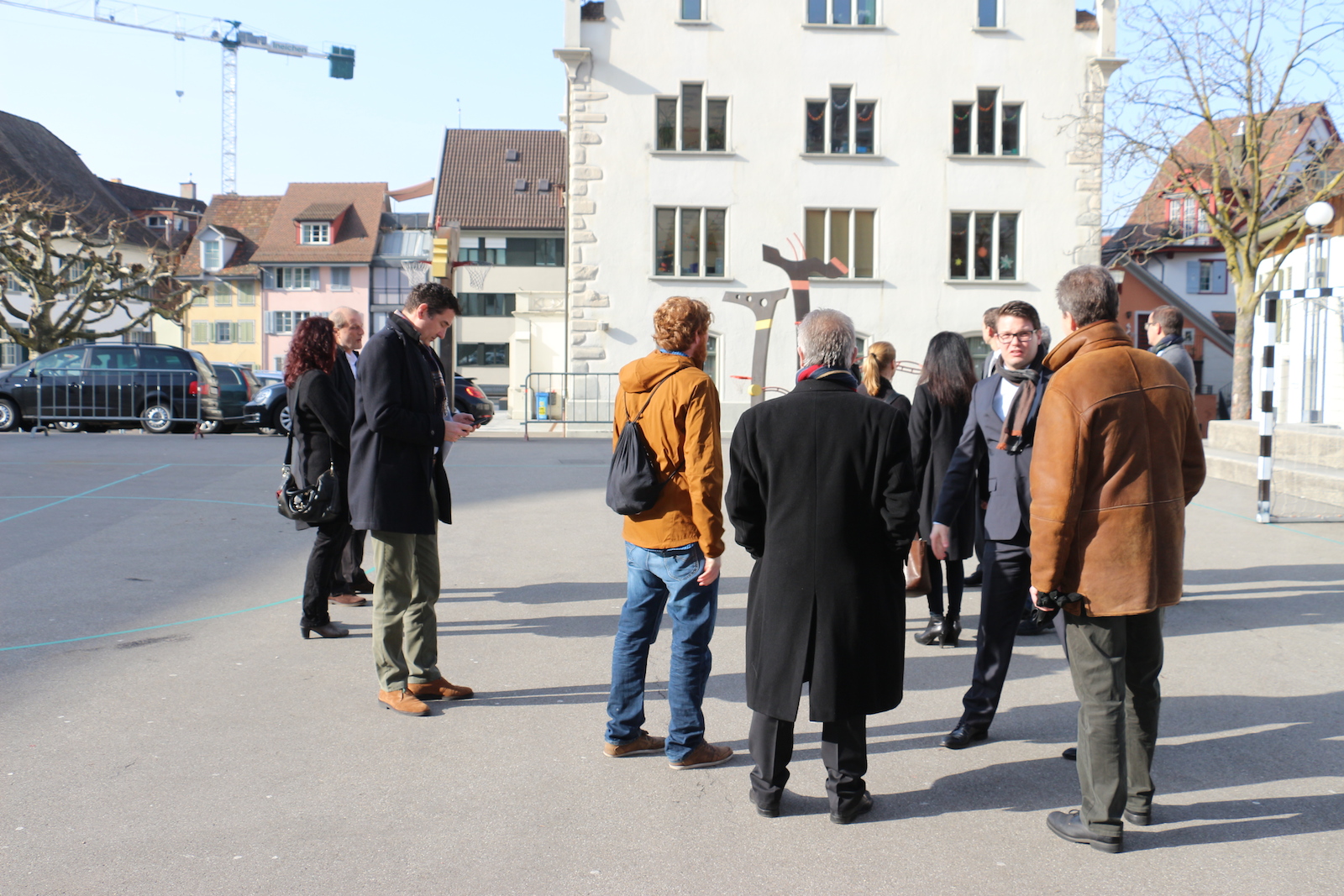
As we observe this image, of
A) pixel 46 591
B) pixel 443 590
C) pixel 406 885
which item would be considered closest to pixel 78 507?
pixel 46 591

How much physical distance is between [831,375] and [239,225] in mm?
65997

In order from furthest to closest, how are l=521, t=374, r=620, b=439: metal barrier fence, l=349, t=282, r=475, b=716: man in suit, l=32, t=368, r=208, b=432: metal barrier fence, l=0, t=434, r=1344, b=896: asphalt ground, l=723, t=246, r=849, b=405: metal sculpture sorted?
l=521, t=374, r=620, b=439: metal barrier fence < l=723, t=246, r=849, b=405: metal sculpture < l=32, t=368, r=208, b=432: metal barrier fence < l=349, t=282, r=475, b=716: man in suit < l=0, t=434, r=1344, b=896: asphalt ground

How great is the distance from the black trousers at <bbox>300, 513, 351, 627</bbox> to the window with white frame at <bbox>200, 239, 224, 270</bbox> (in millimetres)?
59079

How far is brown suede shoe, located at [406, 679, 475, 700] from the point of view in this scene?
511cm

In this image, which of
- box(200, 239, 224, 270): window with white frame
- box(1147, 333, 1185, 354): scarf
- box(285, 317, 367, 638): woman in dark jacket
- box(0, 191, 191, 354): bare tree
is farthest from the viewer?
box(200, 239, 224, 270): window with white frame

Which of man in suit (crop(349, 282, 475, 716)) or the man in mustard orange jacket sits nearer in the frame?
the man in mustard orange jacket

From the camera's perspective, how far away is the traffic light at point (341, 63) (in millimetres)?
85188

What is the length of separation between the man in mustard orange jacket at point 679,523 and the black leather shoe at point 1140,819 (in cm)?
157

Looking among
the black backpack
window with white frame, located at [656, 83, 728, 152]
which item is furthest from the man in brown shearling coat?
window with white frame, located at [656, 83, 728, 152]

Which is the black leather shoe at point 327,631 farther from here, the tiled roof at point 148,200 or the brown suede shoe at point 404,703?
the tiled roof at point 148,200

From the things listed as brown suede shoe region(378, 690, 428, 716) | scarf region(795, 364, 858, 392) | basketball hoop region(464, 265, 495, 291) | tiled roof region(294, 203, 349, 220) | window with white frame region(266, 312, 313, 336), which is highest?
tiled roof region(294, 203, 349, 220)

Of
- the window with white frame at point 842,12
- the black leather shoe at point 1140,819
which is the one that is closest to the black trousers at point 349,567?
the black leather shoe at point 1140,819

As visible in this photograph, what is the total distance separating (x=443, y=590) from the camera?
24.7 feet

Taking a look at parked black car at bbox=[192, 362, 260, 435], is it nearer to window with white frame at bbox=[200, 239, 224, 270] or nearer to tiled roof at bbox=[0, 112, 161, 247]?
tiled roof at bbox=[0, 112, 161, 247]
